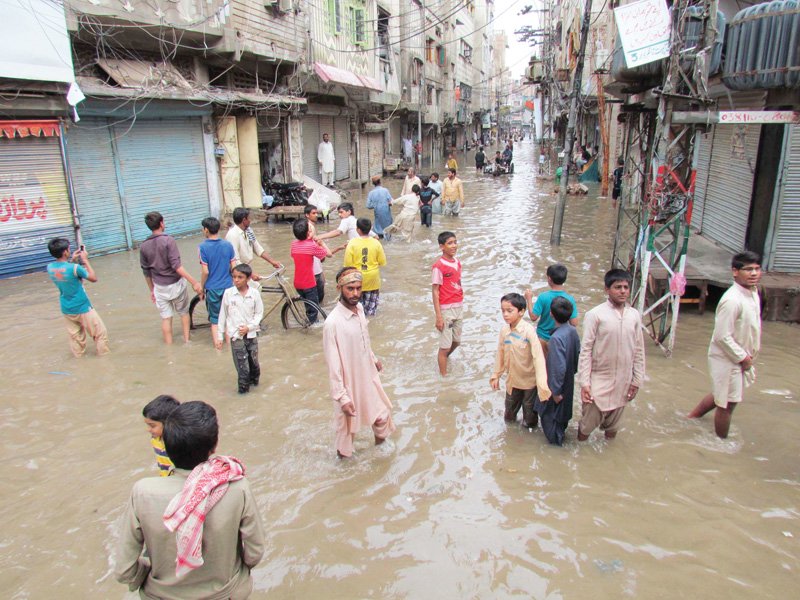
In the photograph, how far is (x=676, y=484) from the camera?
4.39 m

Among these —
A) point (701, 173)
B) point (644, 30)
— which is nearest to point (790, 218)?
point (644, 30)

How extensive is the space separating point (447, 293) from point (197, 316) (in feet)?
13.7

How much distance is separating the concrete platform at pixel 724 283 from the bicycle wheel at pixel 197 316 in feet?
21.0

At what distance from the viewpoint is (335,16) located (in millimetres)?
19906

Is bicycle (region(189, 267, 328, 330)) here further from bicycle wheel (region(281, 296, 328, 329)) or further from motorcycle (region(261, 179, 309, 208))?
motorcycle (region(261, 179, 309, 208))

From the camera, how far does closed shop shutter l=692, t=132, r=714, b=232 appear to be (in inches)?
468

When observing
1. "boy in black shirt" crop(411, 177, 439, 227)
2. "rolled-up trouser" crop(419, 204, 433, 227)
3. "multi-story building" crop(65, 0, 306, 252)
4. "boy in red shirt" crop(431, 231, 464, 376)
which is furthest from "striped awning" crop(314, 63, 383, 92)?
"boy in red shirt" crop(431, 231, 464, 376)

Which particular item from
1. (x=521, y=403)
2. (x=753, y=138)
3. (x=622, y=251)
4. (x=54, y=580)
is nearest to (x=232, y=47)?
(x=622, y=251)

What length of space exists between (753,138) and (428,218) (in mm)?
8349

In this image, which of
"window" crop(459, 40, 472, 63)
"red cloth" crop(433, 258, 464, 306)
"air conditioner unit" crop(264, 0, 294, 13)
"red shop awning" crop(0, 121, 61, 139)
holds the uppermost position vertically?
Answer: "window" crop(459, 40, 472, 63)

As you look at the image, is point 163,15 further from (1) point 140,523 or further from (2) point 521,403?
(1) point 140,523

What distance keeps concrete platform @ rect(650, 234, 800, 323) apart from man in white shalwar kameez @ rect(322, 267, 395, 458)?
5.54m

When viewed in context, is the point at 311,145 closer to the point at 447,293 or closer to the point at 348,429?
the point at 447,293

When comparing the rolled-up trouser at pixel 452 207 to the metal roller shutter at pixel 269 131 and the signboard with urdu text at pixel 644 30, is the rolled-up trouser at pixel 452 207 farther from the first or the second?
the signboard with urdu text at pixel 644 30
